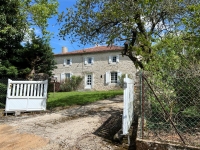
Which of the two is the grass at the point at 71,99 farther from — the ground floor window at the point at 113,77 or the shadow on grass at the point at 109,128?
the ground floor window at the point at 113,77

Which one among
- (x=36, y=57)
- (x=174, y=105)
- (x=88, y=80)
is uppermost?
(x=36, y=57)

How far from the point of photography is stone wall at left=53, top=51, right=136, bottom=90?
2580 cm

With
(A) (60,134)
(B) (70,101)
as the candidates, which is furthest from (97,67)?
(A) (60,134)

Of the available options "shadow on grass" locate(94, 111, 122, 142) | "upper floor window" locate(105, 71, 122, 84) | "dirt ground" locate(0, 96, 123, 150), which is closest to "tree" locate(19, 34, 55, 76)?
"dirt ground" locate(0, 96, 123, 150)

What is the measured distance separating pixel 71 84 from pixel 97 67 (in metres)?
4.40

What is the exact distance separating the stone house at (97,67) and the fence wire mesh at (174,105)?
66.1 feet

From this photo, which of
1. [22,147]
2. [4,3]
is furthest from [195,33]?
[4,3]

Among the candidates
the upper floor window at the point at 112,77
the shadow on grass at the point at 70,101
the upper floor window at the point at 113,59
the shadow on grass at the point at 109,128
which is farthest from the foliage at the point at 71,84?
the shadow on grass at the point at 109,128

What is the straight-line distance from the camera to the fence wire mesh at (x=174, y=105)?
4.36m

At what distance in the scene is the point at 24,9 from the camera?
13.4 metres

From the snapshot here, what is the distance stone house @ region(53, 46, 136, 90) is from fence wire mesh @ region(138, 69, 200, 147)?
2016cm

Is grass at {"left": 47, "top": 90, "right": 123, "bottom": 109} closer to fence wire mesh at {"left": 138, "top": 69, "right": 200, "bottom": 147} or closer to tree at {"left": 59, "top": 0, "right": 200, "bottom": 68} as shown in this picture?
tree at {"left": 59, "top": 0, "right": 200, "bottom": 68}

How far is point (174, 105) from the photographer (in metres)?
4.69

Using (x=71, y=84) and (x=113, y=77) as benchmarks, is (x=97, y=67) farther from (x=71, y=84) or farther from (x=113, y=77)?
(x=71, y=84)
